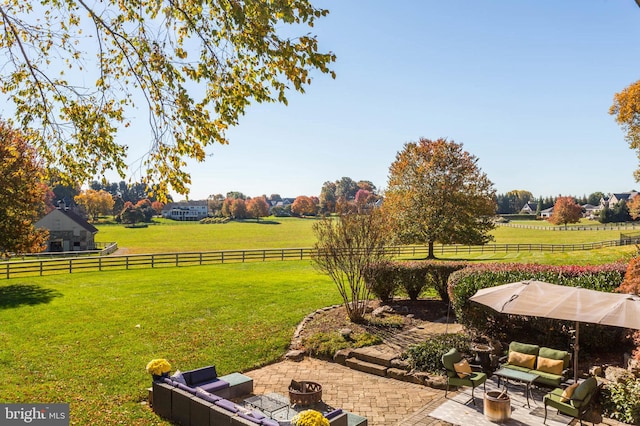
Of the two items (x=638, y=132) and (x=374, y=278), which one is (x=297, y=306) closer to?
(x=374, y=278)

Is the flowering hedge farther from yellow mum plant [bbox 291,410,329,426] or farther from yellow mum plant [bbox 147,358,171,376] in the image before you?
yellow mum plant [bbox 147,358,171,376]

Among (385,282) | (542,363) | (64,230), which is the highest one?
(64,230)

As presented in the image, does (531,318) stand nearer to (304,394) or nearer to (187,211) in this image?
(304,394)

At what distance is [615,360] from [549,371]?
2.59 meters

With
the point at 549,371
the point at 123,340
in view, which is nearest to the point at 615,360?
the point at 549,371

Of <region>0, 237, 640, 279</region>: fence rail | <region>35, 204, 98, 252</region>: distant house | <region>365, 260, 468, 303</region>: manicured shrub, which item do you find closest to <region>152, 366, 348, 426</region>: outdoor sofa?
<region>0, 237, 640, 279</region>: fence rail

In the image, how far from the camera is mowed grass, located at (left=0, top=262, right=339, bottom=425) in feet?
30.1

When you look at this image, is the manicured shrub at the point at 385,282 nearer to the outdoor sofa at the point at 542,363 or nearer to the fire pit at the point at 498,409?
the outdoor sofa at the point at 542,363

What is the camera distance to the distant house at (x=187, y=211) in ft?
422

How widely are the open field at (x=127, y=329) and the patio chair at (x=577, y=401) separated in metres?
7.00

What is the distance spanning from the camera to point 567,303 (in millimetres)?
8250

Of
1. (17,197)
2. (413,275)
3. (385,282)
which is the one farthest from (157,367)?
(17,197)

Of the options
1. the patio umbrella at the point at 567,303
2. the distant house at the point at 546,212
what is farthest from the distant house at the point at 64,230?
the distant house at the point at 546,212

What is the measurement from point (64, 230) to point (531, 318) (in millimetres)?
45879
